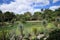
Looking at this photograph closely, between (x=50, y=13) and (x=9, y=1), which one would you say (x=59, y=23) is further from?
(x=9, y=1)

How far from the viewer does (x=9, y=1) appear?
3809 millimetres

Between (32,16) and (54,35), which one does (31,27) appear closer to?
(32,16)

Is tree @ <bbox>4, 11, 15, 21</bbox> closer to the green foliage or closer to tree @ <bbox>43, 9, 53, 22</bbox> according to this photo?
tree @ <bbox>43, 9, 53, 22</bbox>

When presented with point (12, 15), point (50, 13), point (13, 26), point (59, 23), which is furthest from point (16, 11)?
point (59, 23)

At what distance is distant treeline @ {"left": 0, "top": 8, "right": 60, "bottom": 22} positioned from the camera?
12.2 ft

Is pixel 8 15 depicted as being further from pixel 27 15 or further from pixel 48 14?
pixel 48 14

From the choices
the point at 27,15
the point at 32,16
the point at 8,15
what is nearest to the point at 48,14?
the point at 32,16

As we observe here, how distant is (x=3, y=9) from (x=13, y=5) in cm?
28

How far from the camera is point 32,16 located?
3.84 metres

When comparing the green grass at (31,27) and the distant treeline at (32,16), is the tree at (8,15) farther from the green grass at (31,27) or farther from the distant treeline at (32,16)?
the green grass at (31,27)

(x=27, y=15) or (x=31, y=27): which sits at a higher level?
(x=27, y=15)

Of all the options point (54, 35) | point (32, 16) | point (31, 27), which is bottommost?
point (54, 35)

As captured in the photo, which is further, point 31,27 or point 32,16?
point 32,16

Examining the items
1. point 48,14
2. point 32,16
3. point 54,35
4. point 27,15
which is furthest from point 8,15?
point 54,35
